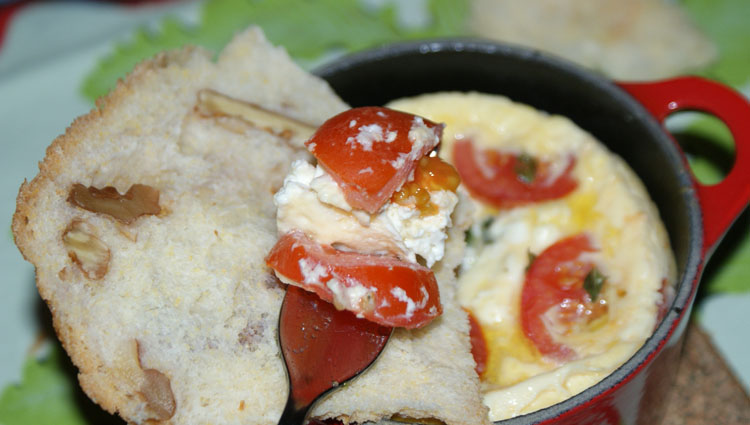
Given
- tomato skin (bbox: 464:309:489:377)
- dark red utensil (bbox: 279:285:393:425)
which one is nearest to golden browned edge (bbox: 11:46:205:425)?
dark red utensil (bbox: 279:285:393:425)

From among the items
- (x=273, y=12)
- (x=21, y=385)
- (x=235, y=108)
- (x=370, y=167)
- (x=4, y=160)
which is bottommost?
(x=21, y=385)

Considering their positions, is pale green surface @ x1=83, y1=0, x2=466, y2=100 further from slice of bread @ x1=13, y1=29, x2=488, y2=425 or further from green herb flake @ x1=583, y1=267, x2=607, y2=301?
green herb flake @ x1=583, y1=267, x2=607, y2=301

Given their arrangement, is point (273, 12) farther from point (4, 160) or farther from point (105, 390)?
point (105, 390)

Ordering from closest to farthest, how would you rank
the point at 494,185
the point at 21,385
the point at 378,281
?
the point at 378,281, the point at 494,185, the point at 21,385

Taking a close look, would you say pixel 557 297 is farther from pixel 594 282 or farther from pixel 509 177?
pixel 509 177

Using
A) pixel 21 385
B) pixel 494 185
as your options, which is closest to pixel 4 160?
pixel 21 385

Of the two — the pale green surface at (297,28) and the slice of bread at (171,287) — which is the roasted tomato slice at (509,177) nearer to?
the slice of bread at (171,287)
